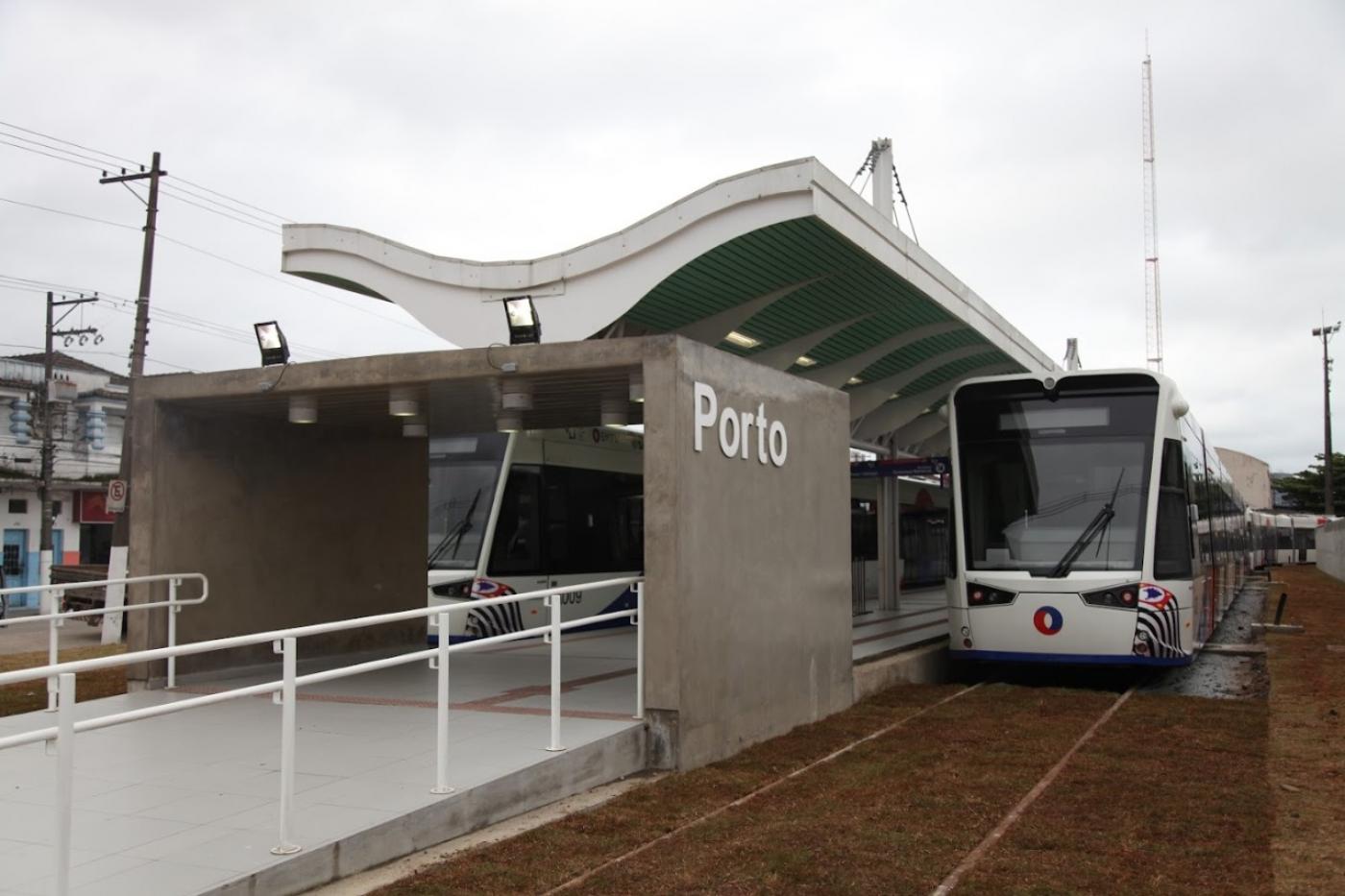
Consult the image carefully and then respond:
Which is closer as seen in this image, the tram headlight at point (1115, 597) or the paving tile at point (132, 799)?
the paving tile at point (132, 799)

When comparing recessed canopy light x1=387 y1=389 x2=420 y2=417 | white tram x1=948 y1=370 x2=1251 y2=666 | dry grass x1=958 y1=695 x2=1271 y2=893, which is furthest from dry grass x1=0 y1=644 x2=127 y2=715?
white tram x1=948 y1=370 x2=1251 y2=666

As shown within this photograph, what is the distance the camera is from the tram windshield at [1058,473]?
1175 centimetres

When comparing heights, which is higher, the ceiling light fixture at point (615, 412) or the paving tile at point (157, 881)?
the ceiling light fixture at point (615, 412)

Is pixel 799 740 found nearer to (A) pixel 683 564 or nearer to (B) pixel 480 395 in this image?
(A) pixel 683 564

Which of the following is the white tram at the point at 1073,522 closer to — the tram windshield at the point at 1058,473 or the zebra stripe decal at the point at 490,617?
the tram windshield at the point at 1058,473

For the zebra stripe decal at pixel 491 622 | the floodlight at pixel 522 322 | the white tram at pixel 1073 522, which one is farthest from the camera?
the zebra stripe decal at pixel 491 622

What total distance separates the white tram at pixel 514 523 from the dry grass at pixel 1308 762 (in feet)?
22.0

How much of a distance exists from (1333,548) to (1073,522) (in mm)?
34640

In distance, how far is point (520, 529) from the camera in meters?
14.2

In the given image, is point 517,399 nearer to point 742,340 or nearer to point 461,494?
point 461,494

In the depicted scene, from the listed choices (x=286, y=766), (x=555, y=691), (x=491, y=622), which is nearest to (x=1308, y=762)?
(x=555, y=691)

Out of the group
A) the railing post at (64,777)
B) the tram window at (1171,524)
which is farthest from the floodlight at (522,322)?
the tram window at (1171,524)

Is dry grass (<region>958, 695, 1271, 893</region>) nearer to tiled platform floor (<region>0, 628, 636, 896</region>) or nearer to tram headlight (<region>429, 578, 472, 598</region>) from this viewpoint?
tiled platform floor (<region>0, 628, 636, 896</region>)

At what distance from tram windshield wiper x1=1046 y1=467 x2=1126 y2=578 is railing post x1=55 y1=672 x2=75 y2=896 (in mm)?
9474
